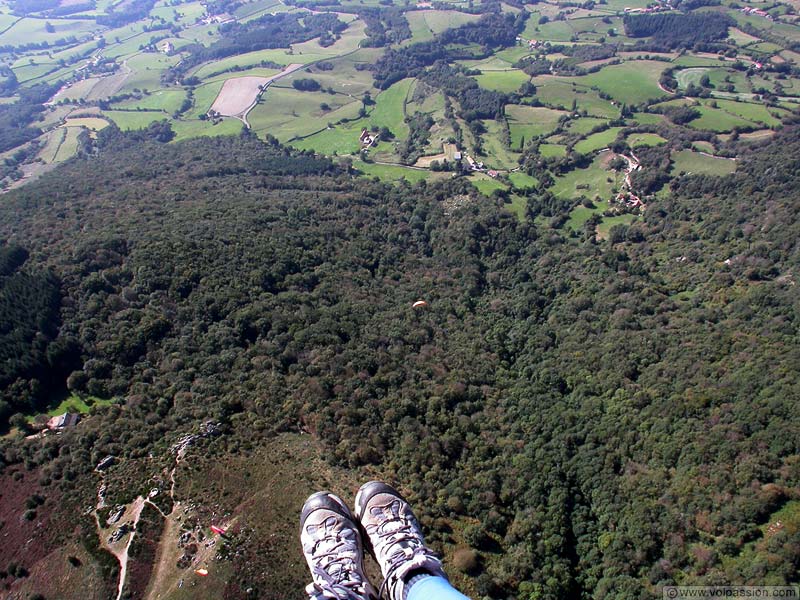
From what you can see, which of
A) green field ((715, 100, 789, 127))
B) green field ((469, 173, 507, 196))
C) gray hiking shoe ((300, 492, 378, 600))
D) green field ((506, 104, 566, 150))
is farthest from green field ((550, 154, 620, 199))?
gray hiking shoe ((300, 492, 378, 600))

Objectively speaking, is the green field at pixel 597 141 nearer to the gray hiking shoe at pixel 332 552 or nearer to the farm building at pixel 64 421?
the farm building at pixel 64 421

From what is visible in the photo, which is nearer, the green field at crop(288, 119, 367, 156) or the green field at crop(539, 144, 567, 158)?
the green field at crop(539, 144, 567, 158)

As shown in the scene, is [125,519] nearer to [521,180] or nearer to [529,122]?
[521,180]

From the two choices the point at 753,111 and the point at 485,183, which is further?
the point at 753,111

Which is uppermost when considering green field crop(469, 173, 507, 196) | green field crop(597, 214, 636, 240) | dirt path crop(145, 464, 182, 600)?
dirt path crop(145, 464, 182, 600)

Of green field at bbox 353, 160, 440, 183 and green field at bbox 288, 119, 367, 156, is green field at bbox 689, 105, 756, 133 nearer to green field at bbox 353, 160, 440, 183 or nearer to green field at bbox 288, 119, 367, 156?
green field at bbox 353, 160, 440, 183

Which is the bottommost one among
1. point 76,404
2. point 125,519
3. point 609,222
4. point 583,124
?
point 609,222

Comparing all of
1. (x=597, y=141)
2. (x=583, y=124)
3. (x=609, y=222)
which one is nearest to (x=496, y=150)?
(x=597, y=141)
